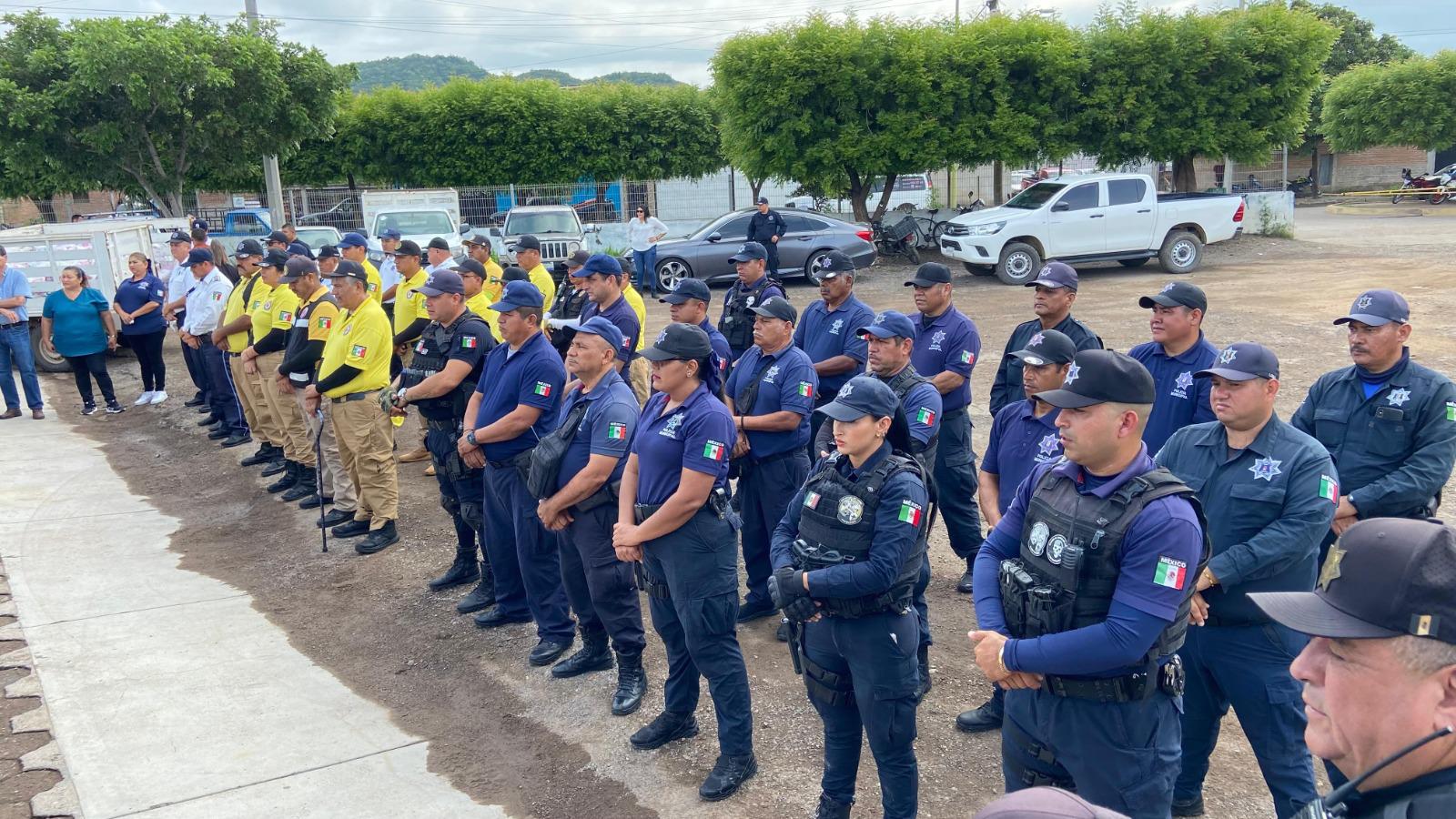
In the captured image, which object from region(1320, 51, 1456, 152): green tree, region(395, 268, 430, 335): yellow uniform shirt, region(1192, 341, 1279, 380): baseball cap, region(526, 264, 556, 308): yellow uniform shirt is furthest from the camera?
region(1320, 51, 1456, 152): green tree

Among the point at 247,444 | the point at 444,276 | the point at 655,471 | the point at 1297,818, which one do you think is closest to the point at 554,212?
the point at 247,444

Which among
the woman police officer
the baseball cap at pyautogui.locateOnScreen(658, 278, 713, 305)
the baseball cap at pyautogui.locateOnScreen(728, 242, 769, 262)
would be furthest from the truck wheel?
the woman police officer

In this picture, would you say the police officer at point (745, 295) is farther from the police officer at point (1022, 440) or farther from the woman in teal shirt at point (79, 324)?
the woman in teal shirt at point (79, 324)

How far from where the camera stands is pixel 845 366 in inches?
258

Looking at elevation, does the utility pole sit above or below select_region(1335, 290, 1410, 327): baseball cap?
above

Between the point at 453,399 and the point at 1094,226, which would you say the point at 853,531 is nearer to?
the point at 453,399

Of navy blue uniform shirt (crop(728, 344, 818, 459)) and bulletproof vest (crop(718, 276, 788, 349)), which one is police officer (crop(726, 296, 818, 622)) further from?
bulletproof vest (crop(718, 276, 788, 349))

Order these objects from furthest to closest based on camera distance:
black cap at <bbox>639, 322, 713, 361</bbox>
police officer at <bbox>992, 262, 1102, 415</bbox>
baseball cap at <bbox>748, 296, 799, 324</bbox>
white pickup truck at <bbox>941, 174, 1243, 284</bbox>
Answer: white pickup truck at <bbox>941, 174, 1243, 284</bbox> → baseball cap at <bbox>748, 296, 799, 324</bbox> → police officer at <bbox>992, 262, 1102, 415</bbox> → black cap at <bbox>639, 322, 713, 361</bbox>

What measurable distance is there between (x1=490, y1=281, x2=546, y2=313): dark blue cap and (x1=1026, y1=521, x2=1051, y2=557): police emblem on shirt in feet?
11.3

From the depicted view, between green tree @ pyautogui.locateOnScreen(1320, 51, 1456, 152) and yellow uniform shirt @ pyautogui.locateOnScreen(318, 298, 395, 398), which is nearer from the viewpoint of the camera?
yellow uniform shirt @ pyautogui.locateOnScreen(318, 298, 395, 398)

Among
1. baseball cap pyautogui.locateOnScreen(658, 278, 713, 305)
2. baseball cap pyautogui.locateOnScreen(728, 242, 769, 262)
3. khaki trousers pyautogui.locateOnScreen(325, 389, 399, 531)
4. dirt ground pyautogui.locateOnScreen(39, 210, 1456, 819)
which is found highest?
baseball cap pyautogui.locateOnScreen(728, 242, 769, 262)

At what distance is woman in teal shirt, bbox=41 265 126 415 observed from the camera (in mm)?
11273

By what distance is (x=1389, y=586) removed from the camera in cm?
170

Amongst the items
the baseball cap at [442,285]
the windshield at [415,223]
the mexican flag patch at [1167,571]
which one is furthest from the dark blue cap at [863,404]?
the windshield at [415,223]
